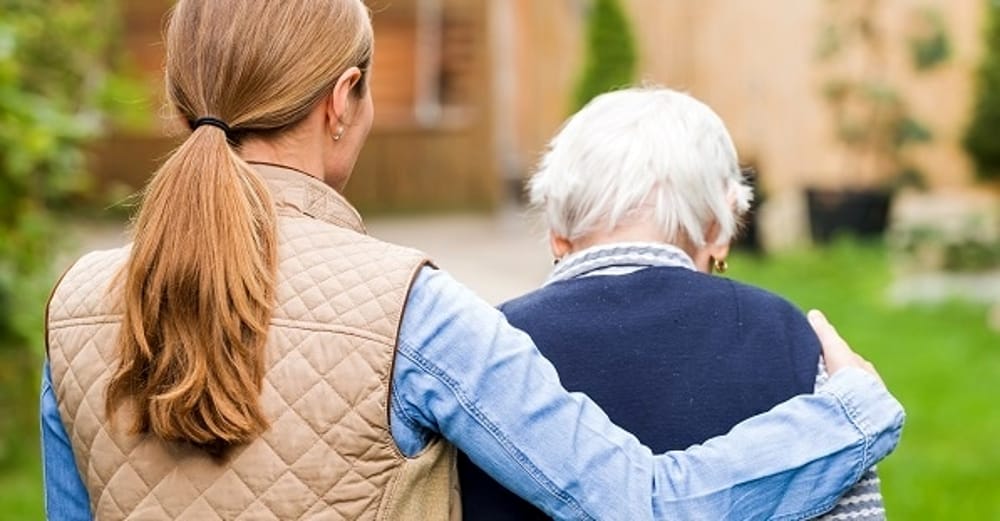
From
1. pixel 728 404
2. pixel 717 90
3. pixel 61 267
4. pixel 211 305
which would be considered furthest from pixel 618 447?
pixel 717 90

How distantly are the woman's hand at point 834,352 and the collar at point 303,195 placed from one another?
677 mm

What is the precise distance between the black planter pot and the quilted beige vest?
1135cm

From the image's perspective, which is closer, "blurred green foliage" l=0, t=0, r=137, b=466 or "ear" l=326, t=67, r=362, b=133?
"ear" l=326, t=67, r=362, b=133

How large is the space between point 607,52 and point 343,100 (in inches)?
496

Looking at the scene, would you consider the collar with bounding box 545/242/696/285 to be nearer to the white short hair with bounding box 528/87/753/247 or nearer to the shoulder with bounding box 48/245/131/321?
the white short hair with bounding box 528/87/753/247

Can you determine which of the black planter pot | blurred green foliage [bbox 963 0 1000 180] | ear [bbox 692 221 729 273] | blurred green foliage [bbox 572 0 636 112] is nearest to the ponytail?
ear [bbox 692 221 729 273]

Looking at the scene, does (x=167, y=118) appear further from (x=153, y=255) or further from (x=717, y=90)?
(x=717, y=90)

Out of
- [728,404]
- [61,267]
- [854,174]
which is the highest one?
[728,404]

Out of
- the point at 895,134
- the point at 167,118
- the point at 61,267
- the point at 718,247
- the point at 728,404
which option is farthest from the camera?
the point at 895,134

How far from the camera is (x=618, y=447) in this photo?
5.88 feet

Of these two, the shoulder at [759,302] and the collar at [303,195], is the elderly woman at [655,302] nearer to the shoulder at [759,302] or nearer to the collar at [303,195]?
the shoulder at [759,302]

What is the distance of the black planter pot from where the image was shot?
12.7 m

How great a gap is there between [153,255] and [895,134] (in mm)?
13177

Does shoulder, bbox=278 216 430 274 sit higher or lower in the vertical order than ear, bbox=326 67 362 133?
lower
